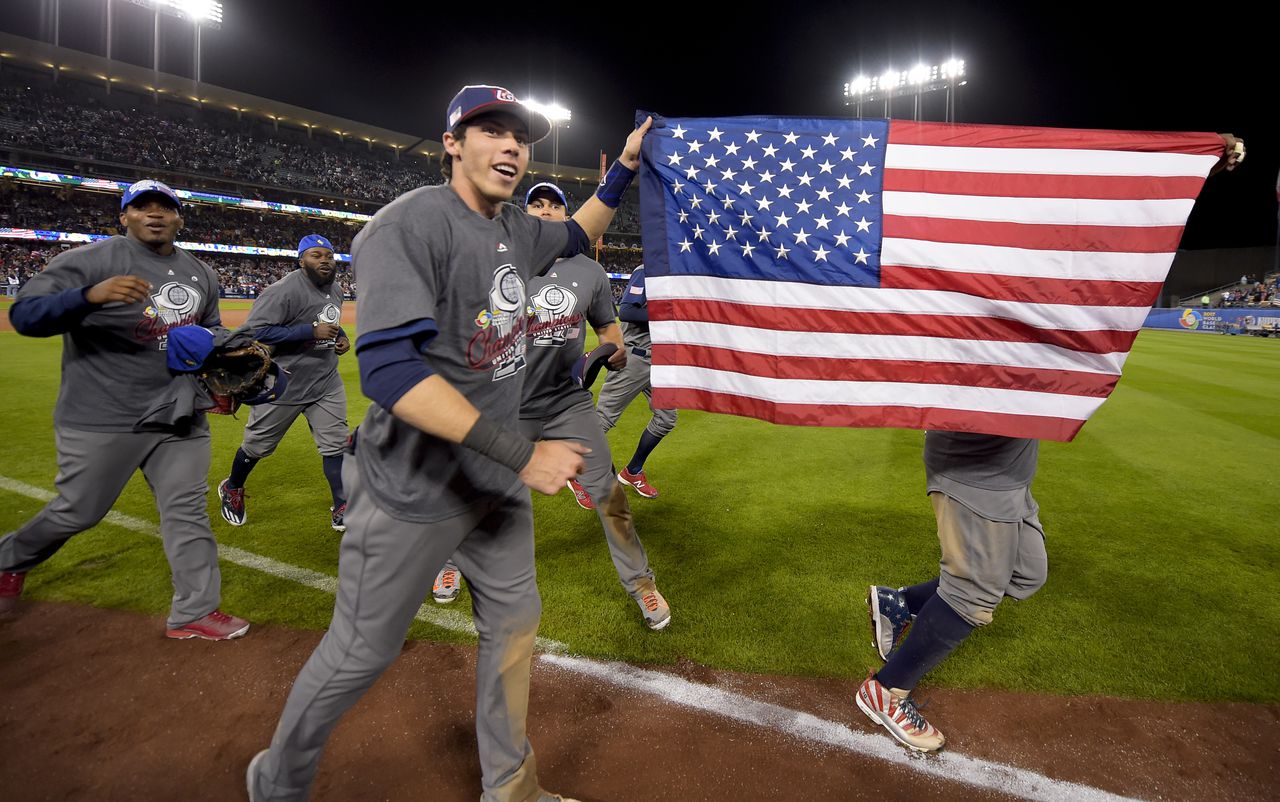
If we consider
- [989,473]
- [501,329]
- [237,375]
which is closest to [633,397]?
[237,375]

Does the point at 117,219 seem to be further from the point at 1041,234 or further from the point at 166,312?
the point at 1041,234

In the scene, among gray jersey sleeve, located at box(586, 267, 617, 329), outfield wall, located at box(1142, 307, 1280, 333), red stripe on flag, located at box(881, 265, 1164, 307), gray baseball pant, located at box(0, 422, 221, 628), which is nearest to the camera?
red stripe on flag, located at box(881, 265, 1164, 307)

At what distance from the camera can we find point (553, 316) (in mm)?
3891

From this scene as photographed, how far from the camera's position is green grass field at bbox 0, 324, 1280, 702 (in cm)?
340

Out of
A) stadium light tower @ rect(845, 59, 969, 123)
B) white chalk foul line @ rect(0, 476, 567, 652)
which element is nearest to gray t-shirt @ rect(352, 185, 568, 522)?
white chalk foul line @ rect(0, 476, 567, 652)

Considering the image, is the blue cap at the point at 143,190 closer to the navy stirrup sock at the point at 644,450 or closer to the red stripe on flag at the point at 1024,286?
the red stripe on flag at the point at 1024,286

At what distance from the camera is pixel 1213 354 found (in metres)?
20.7

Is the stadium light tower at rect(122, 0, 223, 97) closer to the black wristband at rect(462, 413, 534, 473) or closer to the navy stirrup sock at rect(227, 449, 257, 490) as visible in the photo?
the navy stirrup sock at rect(227, 449, 257, 490)

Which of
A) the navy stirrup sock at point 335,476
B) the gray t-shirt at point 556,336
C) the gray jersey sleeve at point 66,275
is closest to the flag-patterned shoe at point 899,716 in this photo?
the gray t-shirt at point 556,336

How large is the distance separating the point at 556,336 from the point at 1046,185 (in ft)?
8.90

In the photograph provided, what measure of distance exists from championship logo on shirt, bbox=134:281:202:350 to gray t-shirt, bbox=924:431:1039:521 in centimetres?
403

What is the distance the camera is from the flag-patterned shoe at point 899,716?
8.86 ft

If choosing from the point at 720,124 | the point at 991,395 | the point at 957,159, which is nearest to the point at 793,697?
the point at 991,395

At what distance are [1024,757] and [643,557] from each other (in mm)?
2048
